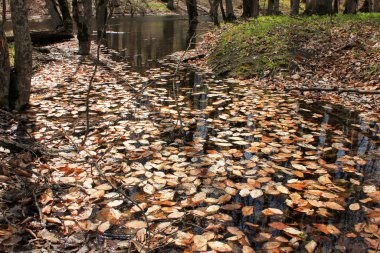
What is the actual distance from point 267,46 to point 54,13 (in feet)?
37.5

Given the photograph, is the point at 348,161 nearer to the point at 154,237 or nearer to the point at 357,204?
the point at 357,204

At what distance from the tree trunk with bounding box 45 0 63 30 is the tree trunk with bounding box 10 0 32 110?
11034 mm

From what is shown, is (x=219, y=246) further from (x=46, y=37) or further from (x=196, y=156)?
(x=46, y=37)

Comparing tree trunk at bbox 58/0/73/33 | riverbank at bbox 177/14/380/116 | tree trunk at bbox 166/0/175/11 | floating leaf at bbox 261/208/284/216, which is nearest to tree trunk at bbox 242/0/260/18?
riverbank at bbox 177/14/380/116

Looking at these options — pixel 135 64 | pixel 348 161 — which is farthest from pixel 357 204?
pixel 135 64

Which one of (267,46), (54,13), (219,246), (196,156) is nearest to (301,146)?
(196,156)

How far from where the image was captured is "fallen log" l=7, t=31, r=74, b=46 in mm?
12195

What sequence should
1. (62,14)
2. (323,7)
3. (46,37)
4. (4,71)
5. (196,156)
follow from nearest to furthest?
1. (196,156)
2. (4,71)
3. (46,37)
4. (323,7)
5. (62,14)

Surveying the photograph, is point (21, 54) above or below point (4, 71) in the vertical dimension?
above

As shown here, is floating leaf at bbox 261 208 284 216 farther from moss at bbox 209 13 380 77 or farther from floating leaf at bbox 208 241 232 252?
moss at bbox 209 13 380 77

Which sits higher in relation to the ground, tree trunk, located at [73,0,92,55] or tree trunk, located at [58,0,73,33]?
tree trunk, located at [58,0,73,33]

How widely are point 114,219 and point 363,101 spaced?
502 centimetres

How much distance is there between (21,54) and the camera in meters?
5.07

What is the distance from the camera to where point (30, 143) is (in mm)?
4055
